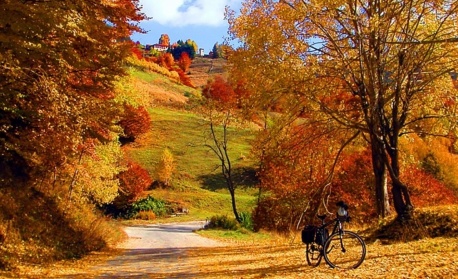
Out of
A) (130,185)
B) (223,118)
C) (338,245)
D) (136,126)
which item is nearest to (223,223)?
(223,118)

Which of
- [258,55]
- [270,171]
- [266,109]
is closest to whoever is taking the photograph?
[258,55]

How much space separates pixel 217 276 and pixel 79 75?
8604mm

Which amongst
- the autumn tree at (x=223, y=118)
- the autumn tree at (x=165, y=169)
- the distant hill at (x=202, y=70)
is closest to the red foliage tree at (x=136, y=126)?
the autumn tree at (x=165, y=169)

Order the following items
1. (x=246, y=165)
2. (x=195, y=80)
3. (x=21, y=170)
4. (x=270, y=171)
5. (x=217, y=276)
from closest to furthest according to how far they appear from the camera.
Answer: (x=217, y=276)
(x=21, y=170)
(x=270, y=171)
(x=246, y=165)
(x=195, y=80)

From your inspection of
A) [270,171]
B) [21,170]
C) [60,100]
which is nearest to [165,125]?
[270,171]

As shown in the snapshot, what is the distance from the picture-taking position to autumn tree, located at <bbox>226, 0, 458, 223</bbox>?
1342cm

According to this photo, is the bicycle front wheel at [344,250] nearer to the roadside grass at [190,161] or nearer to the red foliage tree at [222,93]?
the red foliage tree at [222,93]

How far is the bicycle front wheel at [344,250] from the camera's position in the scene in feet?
32.3

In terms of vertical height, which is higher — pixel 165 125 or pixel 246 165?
pixel 165 125

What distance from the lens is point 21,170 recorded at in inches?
658

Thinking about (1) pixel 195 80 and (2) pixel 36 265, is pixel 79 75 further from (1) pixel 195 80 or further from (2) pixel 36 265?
(1) pixel 195 80

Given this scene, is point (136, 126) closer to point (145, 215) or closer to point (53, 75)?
point (145, 215)

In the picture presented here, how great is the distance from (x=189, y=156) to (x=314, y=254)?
6350cm

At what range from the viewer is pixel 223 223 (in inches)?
1363
